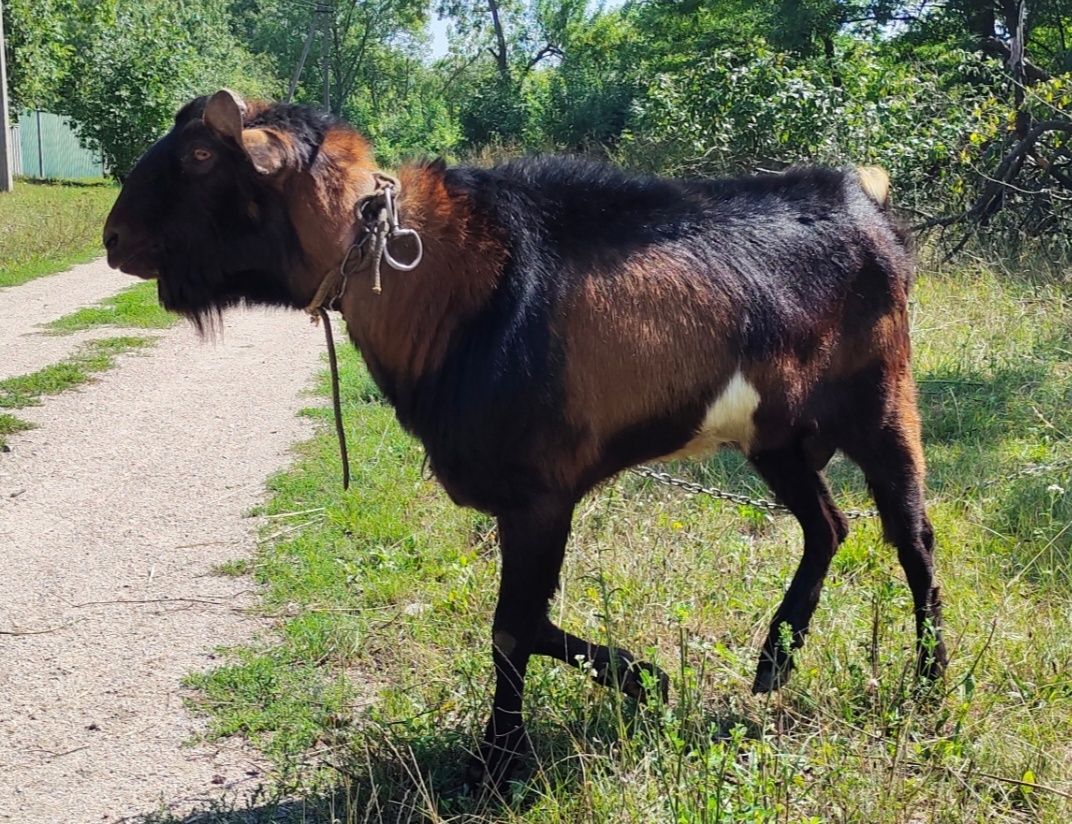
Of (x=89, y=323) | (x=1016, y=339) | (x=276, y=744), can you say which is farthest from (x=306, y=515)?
(x=89, y=323)

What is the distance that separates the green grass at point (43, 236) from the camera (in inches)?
581

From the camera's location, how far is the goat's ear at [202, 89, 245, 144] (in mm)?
2891

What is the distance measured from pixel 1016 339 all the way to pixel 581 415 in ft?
19.2

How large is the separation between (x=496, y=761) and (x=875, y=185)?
93.0 inches

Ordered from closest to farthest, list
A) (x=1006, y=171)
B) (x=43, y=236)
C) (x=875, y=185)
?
(x=875, y=185), (x=1006, y=171), (x=43, y=236)

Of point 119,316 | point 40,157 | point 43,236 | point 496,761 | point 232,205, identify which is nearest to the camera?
point 232,205

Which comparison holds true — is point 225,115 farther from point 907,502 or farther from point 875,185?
point 907,502

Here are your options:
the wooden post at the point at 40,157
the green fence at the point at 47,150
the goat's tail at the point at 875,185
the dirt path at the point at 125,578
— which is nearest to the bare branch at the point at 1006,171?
the goat's tail at the point at 875,185

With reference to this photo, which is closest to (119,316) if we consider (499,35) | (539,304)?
(539,304)

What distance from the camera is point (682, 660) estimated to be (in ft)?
9.70

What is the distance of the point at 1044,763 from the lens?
302 centimetres

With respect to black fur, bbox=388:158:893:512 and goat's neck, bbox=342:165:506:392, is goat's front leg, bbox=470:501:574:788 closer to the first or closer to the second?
black fur, bbox=388:158:893:512

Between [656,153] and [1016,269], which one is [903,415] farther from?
[656,153]

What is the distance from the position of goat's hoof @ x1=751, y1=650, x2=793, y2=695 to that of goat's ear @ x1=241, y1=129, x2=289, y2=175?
2104 mm
